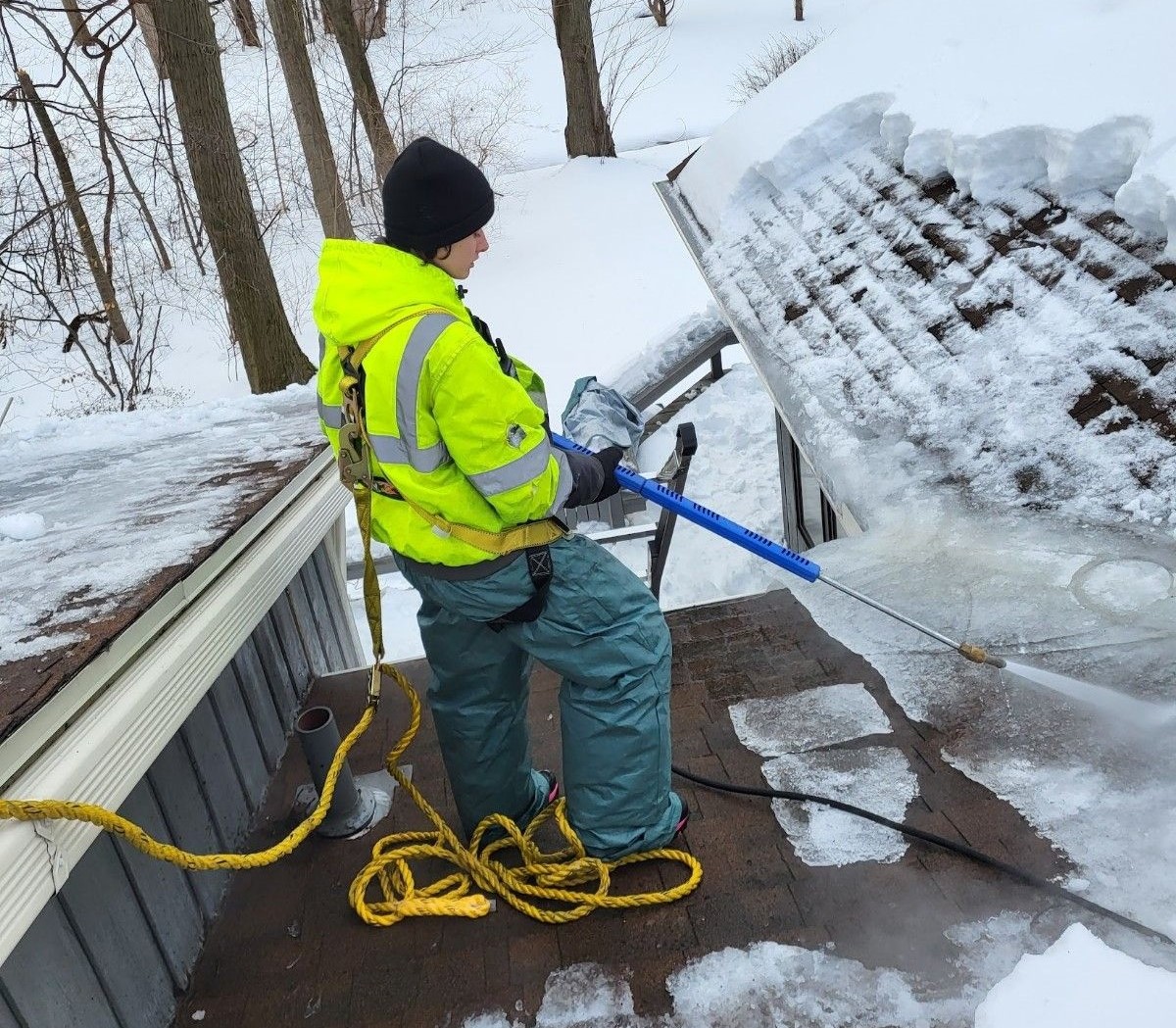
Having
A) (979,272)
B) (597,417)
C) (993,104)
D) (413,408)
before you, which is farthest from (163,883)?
(993,104)

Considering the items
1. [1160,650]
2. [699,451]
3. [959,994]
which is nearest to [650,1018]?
[959,994]

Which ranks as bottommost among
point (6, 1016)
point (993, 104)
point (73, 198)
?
point (6, 1016)

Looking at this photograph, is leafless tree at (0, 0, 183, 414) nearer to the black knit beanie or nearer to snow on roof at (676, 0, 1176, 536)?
snow on roof at (676, 0, 1176, 536)

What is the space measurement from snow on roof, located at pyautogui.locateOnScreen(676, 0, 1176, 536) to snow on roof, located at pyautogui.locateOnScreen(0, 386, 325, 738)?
7.03 ft

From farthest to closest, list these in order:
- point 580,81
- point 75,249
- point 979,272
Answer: point 580,81 → point 75,249 → point 979,272

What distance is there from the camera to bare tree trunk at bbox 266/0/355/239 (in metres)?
12.4

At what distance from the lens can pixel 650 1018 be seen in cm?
196

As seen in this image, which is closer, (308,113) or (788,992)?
(788,992)

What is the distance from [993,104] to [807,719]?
8.85ft

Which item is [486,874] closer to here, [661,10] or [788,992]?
[788,992]

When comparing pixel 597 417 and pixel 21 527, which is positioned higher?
pixel 21 527

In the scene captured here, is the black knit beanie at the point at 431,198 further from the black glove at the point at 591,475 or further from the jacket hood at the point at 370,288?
the black glove at the point at 591,475

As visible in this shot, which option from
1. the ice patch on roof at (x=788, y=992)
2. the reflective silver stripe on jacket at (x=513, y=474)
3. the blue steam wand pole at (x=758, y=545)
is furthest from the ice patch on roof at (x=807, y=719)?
the reflective silver stripe on jacket at (x=513, y=474)

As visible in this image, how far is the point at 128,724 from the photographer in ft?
5.83
